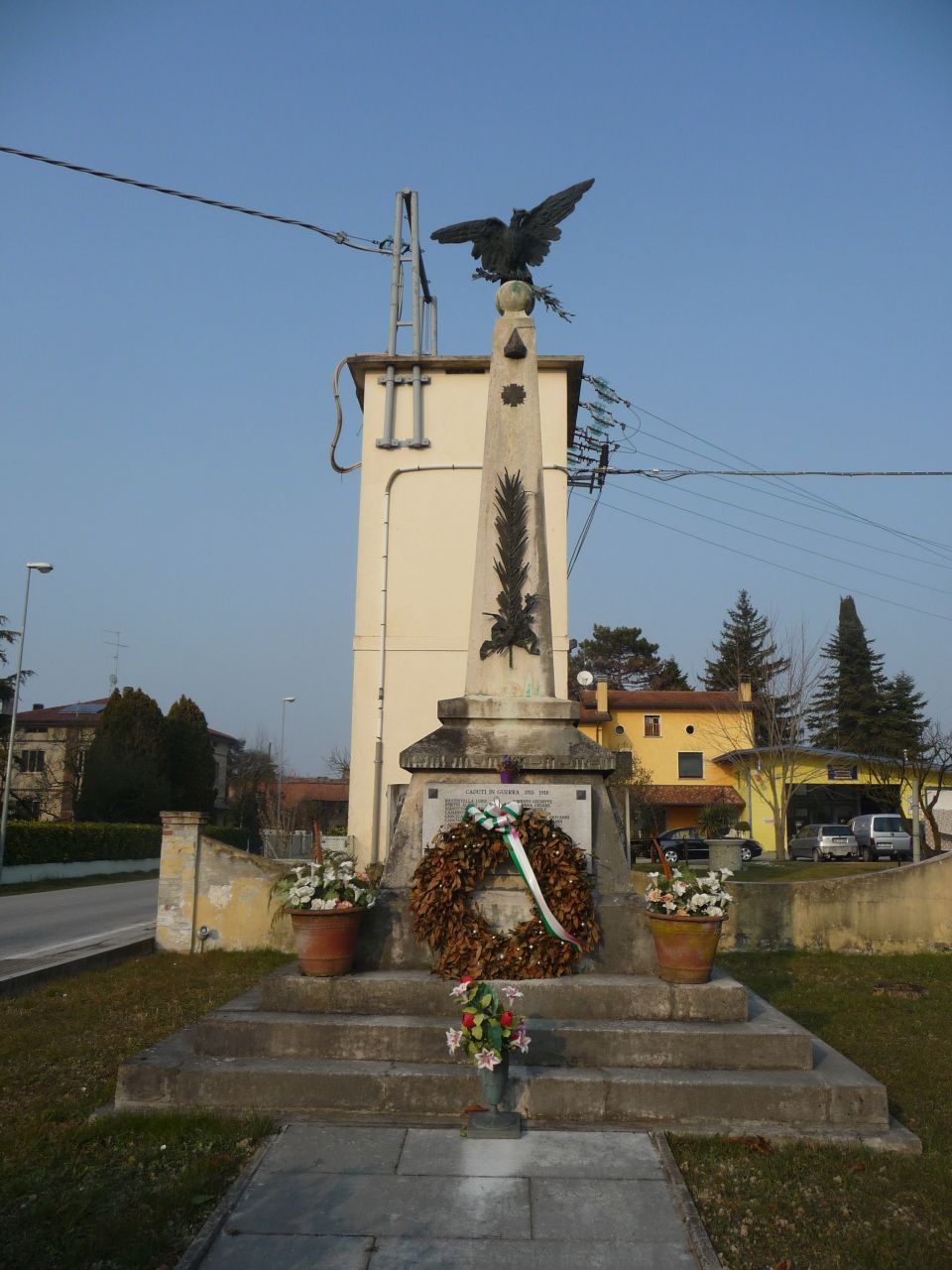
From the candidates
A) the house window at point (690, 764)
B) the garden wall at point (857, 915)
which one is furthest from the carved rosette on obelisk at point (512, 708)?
the house window at point (690, 764)

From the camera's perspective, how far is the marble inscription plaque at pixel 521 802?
8.00 m

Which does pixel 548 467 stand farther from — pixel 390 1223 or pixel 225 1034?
pixel 390 1223

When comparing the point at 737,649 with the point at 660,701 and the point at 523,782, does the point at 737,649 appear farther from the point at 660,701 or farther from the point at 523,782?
the point at 523,782

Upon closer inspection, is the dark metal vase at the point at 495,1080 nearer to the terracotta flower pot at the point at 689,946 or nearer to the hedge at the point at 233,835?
the terracotta flower pot at the point at 689,946

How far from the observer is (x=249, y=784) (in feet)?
210

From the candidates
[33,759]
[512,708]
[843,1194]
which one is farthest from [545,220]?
[33,759]

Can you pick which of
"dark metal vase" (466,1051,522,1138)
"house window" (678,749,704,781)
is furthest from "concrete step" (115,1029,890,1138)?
"house window" (678,749,704,781)

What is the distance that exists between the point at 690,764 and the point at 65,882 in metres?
30.6

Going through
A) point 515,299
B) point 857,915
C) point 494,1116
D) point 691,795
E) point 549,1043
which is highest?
point 515,299

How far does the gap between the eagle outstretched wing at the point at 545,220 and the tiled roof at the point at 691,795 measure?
3949cm

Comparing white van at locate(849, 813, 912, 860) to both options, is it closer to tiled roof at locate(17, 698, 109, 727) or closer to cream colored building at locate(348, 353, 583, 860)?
cream colored building at locate(348, 353, 583, 860)

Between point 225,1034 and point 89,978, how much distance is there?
5823 millimetres

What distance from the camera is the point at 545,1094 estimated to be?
5793 mm

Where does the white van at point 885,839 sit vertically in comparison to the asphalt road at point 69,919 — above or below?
above
